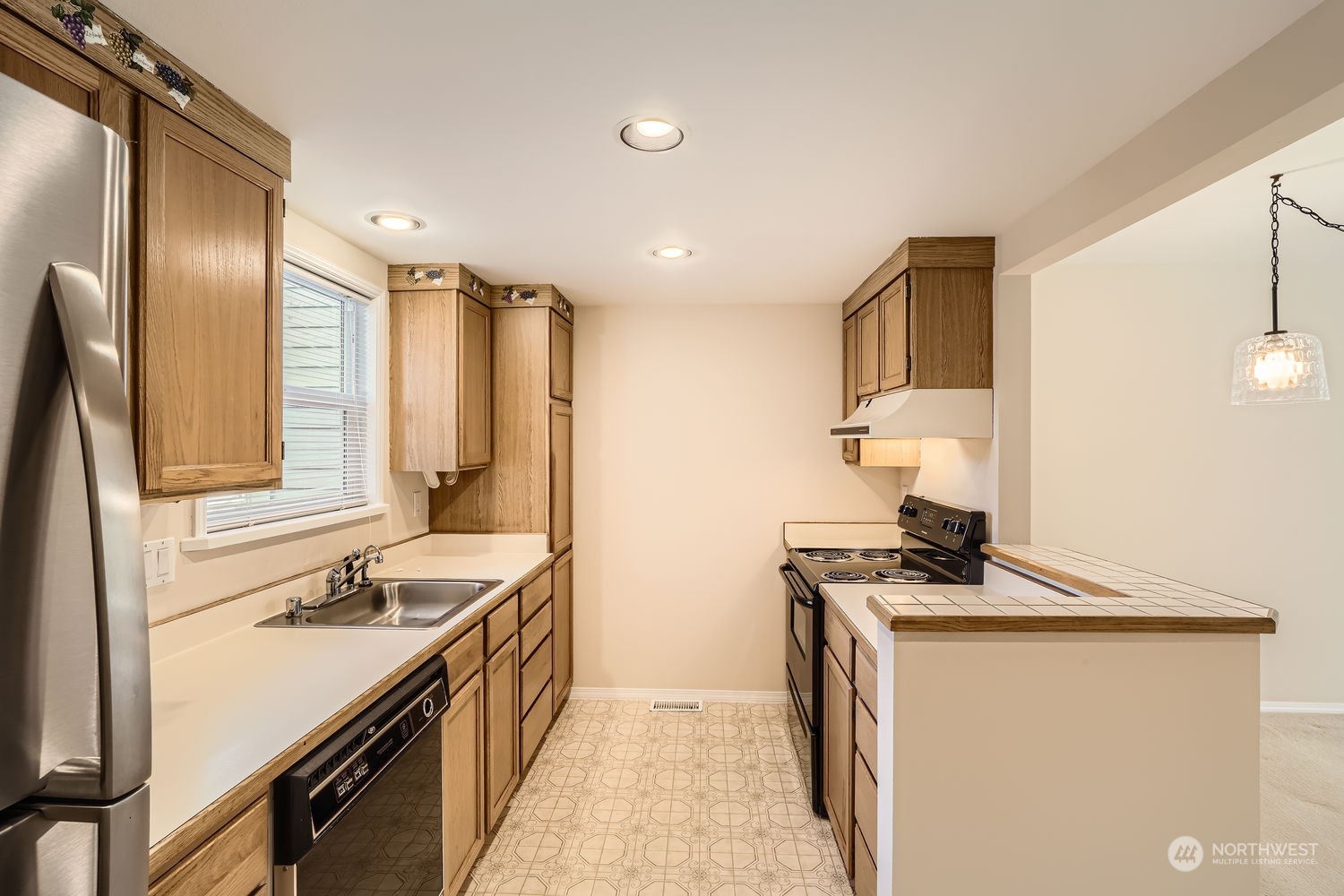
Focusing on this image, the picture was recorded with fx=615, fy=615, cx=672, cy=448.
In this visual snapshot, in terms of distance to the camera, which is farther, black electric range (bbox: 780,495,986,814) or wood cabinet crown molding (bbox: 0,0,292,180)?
black electric range (bbox: 780,495,986,814)

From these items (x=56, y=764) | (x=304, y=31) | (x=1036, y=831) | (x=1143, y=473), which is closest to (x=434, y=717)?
(x=56, y=764)

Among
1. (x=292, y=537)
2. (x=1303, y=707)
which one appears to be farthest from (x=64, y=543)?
(x=1303, y=707)

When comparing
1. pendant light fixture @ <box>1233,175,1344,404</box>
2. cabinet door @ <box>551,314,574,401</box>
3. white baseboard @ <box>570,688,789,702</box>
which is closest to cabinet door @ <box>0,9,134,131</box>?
cabinet door @ <box>551,314,574,401</box>

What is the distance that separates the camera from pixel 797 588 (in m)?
2.94

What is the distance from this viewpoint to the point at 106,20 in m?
1.18

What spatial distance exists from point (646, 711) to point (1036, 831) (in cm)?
250

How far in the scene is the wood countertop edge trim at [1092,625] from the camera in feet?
4.63

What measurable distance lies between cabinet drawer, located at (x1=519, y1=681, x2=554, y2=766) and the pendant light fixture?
11.3 feet

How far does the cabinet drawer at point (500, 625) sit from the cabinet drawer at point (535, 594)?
139mm

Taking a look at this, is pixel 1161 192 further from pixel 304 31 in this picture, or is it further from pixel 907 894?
pixel 304 31

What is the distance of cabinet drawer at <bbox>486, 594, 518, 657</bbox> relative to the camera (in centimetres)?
233

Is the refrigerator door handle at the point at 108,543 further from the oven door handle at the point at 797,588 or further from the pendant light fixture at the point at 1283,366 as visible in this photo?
the pendant light fixture at the point at 1283,366

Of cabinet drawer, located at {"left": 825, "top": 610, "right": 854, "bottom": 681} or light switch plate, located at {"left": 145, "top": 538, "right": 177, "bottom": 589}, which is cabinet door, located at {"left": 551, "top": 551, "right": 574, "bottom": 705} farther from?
light switch plate, located at {"left": 145, "top": 538, "right": 177, "bottom": 589}

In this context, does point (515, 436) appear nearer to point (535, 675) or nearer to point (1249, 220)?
point (535, 675)
